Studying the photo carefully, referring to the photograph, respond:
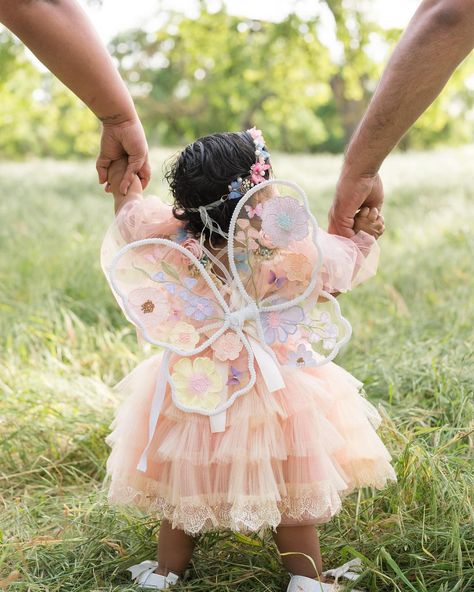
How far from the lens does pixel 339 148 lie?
35281mm

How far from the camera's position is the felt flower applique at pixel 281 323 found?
71.4 inches

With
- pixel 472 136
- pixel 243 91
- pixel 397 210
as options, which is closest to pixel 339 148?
pixel 472 136

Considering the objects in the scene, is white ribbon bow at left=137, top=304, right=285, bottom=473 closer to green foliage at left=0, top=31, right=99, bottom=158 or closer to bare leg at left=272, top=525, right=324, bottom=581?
bare leg at left=272, top=525, right=324, bottom=581

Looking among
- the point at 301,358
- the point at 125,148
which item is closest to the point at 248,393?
the point at 301,358

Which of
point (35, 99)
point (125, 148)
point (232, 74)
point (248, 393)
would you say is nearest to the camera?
point (248, 393)

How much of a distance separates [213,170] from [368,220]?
417 mm

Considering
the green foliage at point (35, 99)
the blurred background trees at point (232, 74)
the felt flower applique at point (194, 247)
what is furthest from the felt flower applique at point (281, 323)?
the green foliage at point (35, 99)

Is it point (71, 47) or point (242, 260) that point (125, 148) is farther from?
point (242, 260)

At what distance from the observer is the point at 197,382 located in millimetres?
1790

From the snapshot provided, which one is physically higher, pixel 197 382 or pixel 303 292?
pixel 303 292

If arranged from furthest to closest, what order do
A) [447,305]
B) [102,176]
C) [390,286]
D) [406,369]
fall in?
[390,286] < [447,305] < [406,369] < [102,176]

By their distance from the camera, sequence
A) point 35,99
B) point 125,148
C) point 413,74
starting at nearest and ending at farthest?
1. point 413,74
2. point 125,148
3. point 35,99

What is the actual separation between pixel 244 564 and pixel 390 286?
9.00ft

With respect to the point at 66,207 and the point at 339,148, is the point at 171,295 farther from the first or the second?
the point at 339,148
